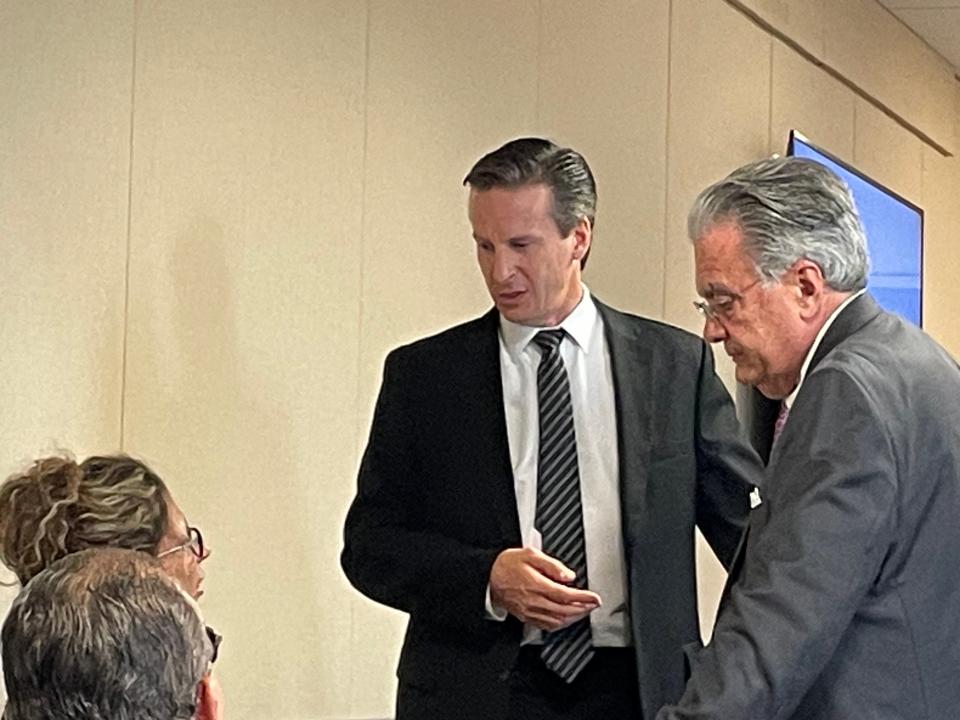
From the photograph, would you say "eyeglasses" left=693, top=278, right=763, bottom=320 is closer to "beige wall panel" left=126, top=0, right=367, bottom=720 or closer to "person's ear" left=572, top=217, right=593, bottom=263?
"person's ear" left=572, top=217, right=593, bottom=263

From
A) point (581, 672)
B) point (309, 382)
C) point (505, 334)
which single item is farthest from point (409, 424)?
point (309, 382)

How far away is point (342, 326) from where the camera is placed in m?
3.74

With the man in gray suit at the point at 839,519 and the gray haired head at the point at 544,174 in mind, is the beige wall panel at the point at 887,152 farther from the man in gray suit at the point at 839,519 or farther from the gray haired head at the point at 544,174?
the man in gray suit at the point at 839,519

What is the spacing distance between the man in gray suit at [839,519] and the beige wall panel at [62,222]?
1.19m

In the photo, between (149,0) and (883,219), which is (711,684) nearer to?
(149,0)

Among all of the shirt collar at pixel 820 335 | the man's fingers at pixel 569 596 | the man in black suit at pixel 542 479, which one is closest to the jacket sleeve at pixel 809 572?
the shirt collar at pixel 820 335

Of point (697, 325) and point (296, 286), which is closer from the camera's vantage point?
point (296, 286)

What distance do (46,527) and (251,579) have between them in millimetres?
1074

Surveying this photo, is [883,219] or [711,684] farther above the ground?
[883,219]

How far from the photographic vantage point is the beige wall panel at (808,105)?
6.17 meters

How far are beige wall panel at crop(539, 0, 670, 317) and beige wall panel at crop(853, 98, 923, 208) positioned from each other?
207 cm

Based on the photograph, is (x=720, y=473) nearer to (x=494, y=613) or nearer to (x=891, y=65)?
(x=494, y=613)

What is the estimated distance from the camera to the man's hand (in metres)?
2.65

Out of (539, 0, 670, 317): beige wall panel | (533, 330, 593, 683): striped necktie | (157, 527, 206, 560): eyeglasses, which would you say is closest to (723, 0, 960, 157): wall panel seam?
(539, 0, 670, 317): beige wall panel
